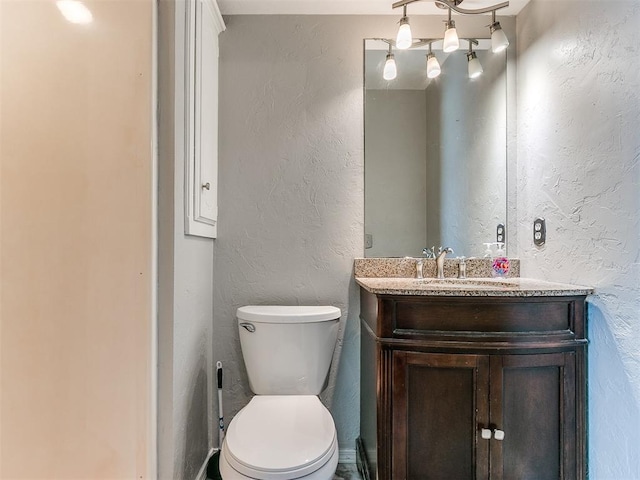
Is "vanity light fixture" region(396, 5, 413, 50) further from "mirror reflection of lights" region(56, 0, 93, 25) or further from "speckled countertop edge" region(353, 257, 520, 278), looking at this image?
"mirror reflection of lights" region(56, 0, 93, 25)

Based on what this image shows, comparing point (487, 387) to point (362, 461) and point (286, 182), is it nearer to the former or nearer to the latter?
point (362, 461)

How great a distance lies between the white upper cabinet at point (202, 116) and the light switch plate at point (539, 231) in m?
1.43

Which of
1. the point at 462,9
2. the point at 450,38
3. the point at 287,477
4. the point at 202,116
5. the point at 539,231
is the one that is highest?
the point at 462,9

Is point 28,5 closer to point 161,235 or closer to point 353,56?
point 161,235

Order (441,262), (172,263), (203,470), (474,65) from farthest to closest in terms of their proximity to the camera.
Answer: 1. (474,65)
2. (441,262)
3. (203,470)
4. (172,263)

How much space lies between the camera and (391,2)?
167 centimetres

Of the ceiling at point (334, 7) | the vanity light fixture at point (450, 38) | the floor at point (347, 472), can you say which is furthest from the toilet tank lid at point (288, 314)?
the ceiling at point (334, 7)

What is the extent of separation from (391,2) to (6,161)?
1690 millimetres

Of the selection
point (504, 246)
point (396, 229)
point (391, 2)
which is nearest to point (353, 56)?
point (391, 2)

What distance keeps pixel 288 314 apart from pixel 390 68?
48.8 inches

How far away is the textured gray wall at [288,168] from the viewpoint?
5.72 ft

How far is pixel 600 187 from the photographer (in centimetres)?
123

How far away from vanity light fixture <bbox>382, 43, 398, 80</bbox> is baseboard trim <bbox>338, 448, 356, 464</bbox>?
70.8 inches

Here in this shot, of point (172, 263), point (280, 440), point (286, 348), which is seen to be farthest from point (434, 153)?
point (280, 440)
